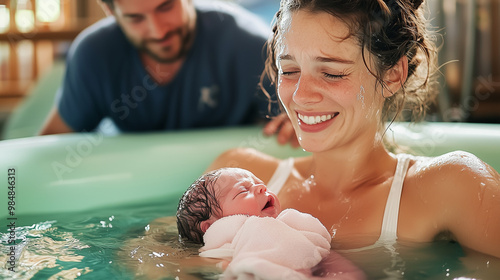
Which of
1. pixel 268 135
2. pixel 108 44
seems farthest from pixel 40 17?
pixel 268 135

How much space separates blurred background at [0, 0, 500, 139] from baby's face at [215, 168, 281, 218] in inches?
98.9

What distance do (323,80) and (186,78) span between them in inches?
49.4

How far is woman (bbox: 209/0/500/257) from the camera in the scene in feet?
4.18

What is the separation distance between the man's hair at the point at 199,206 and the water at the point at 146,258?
0.14 ft

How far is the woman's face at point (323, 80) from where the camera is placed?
131 cm

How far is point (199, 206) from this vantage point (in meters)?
1.28

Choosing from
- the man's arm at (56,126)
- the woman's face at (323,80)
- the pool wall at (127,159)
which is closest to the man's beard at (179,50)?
the pool wall at (127,159)

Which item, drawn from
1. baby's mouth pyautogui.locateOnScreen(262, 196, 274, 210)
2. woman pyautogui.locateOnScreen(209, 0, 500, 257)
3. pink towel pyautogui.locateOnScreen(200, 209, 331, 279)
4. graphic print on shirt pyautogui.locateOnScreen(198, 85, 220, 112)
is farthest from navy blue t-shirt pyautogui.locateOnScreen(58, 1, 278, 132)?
pink towel pyautogui.locateOnScreen(200, 209, 331, 279)

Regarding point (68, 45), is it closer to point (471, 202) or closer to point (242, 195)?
point (242, 195)

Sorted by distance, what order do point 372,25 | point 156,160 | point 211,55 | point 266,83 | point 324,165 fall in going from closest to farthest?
point 372,25, point 324,165, point 156,160, point 266,83, point 211,55

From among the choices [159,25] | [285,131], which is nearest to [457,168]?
[285,131]

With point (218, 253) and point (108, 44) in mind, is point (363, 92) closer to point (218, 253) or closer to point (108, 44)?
point (218, 253)

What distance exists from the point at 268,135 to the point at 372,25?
37.2 inches

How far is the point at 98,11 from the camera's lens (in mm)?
4785
